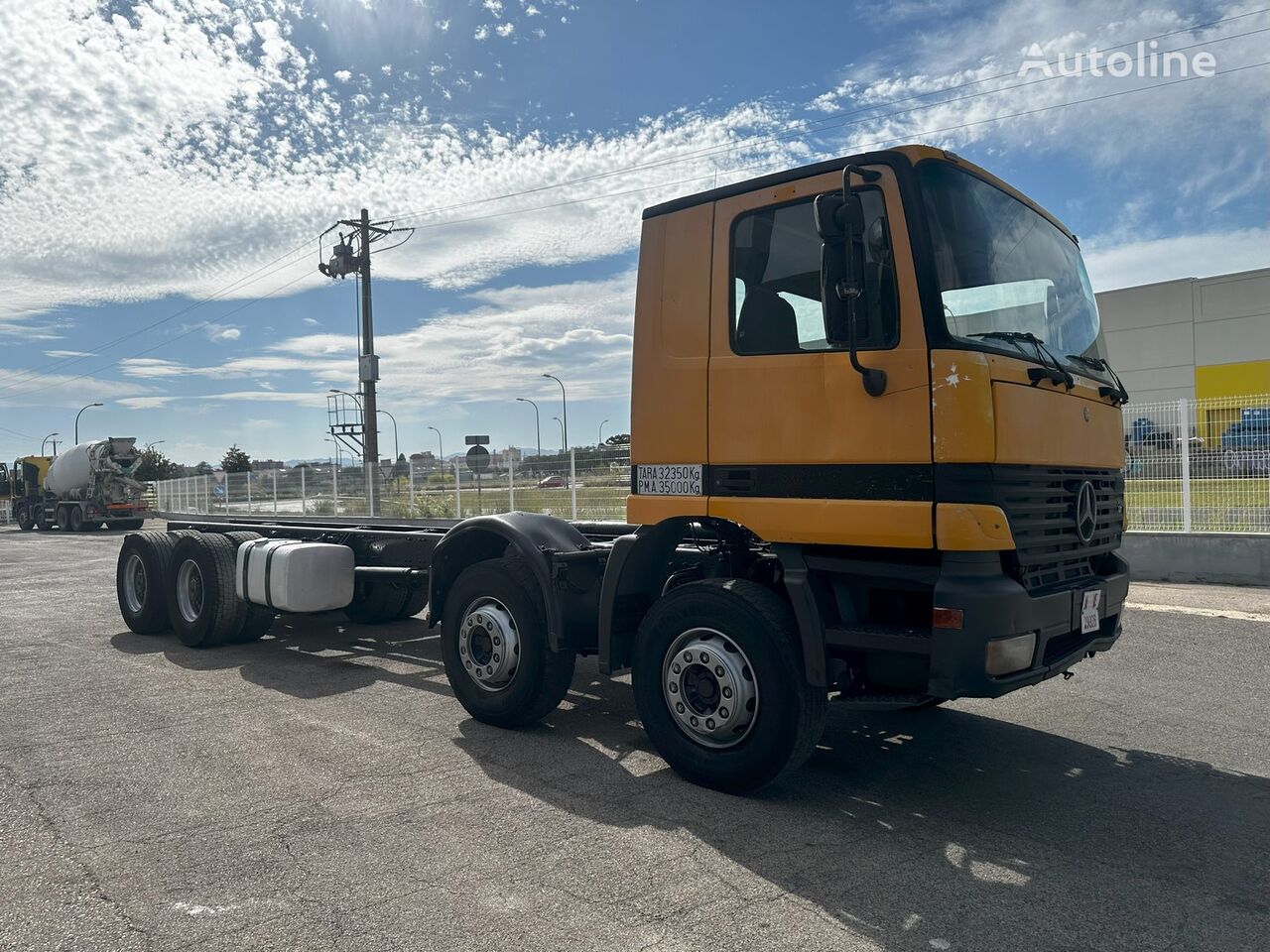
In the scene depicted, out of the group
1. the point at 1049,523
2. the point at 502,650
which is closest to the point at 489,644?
the point at 502,650

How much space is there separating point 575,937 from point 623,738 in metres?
2.29

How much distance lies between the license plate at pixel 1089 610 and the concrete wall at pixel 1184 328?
5099 centimetres

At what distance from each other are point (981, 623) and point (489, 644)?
3.01 m

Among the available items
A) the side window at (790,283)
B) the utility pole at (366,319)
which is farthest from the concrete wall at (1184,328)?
the side window at (790,283)

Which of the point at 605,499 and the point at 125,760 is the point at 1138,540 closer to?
the point at 605,499

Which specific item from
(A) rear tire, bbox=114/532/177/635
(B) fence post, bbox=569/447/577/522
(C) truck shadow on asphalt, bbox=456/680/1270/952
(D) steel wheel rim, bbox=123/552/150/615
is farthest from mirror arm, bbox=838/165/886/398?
(B) fence post, bbox=569/447/577/522

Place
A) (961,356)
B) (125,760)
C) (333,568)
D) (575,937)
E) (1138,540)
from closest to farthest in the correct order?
(575,937), (961,356), (125,760), (333,568), (1138,540)

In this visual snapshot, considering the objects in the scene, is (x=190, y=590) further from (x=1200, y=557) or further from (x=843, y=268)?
(x=1200, y=557)

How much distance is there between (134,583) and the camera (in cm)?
938

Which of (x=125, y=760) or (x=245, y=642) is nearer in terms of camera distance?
(x=125, y=760)

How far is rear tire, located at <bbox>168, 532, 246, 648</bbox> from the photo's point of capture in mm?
8219

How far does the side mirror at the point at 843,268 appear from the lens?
3.81m

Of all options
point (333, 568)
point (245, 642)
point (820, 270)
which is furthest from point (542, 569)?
point (245, 642)

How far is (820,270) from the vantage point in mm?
4098
